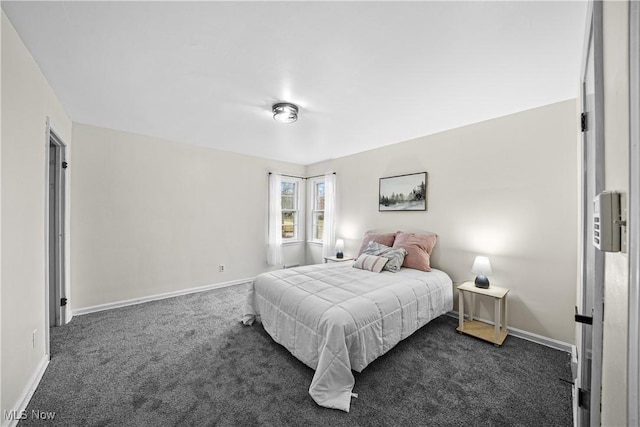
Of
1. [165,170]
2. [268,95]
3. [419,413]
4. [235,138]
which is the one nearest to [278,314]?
[419,413]

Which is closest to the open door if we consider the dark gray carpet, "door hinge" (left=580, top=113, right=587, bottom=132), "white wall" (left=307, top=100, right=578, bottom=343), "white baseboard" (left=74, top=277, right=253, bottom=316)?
"door hinge" (left=580, top=113, right=587, bottom=132)

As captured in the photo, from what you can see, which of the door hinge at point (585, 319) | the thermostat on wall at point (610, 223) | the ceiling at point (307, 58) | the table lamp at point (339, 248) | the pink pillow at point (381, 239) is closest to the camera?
the thermostat on wall at point (610, 223)

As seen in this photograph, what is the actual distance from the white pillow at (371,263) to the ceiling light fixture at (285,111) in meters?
1.98

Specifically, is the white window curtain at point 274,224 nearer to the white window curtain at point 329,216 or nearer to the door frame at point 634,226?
the white window curtain at point 329,216

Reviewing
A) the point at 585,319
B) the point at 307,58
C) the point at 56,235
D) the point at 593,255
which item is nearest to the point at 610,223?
the point at 585,319

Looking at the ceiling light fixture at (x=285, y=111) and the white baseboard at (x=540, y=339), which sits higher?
the ceiling light fixture at (x=285, y=111)

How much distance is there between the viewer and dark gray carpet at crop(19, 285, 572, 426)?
169cm

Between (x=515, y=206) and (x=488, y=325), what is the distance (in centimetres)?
141

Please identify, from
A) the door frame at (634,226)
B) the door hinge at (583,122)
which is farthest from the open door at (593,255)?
the door frame at (634,226)

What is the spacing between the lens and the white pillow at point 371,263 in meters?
3.19

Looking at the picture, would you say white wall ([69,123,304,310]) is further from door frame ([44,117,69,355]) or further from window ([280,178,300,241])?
window ([280,178,300,241])

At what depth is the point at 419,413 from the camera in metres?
1.72

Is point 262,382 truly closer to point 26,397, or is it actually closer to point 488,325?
point 26,397

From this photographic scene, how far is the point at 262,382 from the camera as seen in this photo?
6.59 ft
